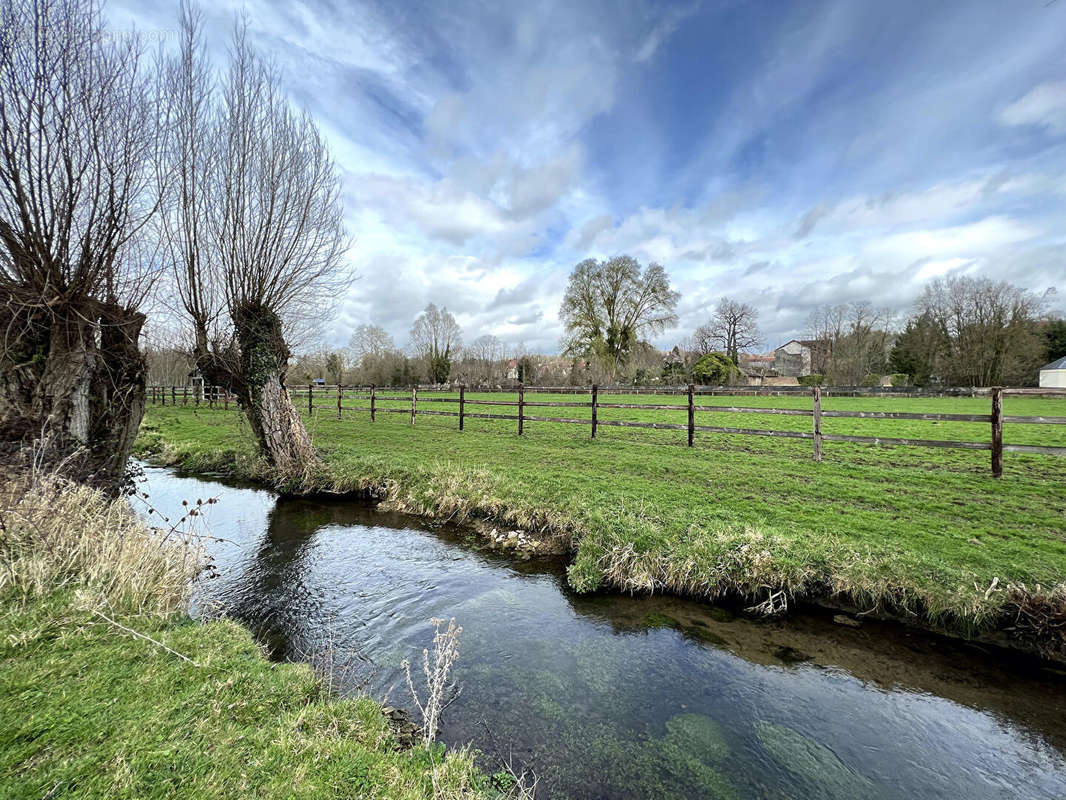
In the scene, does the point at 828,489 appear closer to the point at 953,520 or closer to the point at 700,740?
the point at 953,520

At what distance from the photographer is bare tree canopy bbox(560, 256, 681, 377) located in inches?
1451

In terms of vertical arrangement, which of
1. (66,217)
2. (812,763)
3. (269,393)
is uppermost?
(66,217)

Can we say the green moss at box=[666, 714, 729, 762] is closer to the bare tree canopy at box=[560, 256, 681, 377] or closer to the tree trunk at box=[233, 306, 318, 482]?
the tree trunk at box=[233, 306, 318, 482]

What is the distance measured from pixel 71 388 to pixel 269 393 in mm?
3702

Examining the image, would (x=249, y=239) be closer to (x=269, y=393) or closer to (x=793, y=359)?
(x=269, y=393)

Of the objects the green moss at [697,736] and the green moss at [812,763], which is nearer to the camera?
the green moss at [812,763]

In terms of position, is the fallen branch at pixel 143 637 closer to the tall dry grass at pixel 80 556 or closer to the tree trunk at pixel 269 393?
the tall dry grass at pixel 80 556

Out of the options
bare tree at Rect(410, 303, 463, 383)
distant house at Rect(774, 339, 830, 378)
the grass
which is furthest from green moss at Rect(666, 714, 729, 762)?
distant house at Rect(774, 339, 830, 378)

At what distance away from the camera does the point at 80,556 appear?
A: 399cm

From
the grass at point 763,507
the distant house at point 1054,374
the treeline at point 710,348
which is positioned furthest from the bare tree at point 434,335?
the distant house at point 1054,374

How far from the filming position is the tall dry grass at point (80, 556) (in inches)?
139

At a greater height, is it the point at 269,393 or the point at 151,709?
the point at 269,393

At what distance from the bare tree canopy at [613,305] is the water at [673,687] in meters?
32.2

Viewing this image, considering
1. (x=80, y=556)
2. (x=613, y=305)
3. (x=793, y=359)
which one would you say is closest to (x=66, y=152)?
(x=80, y=556)
